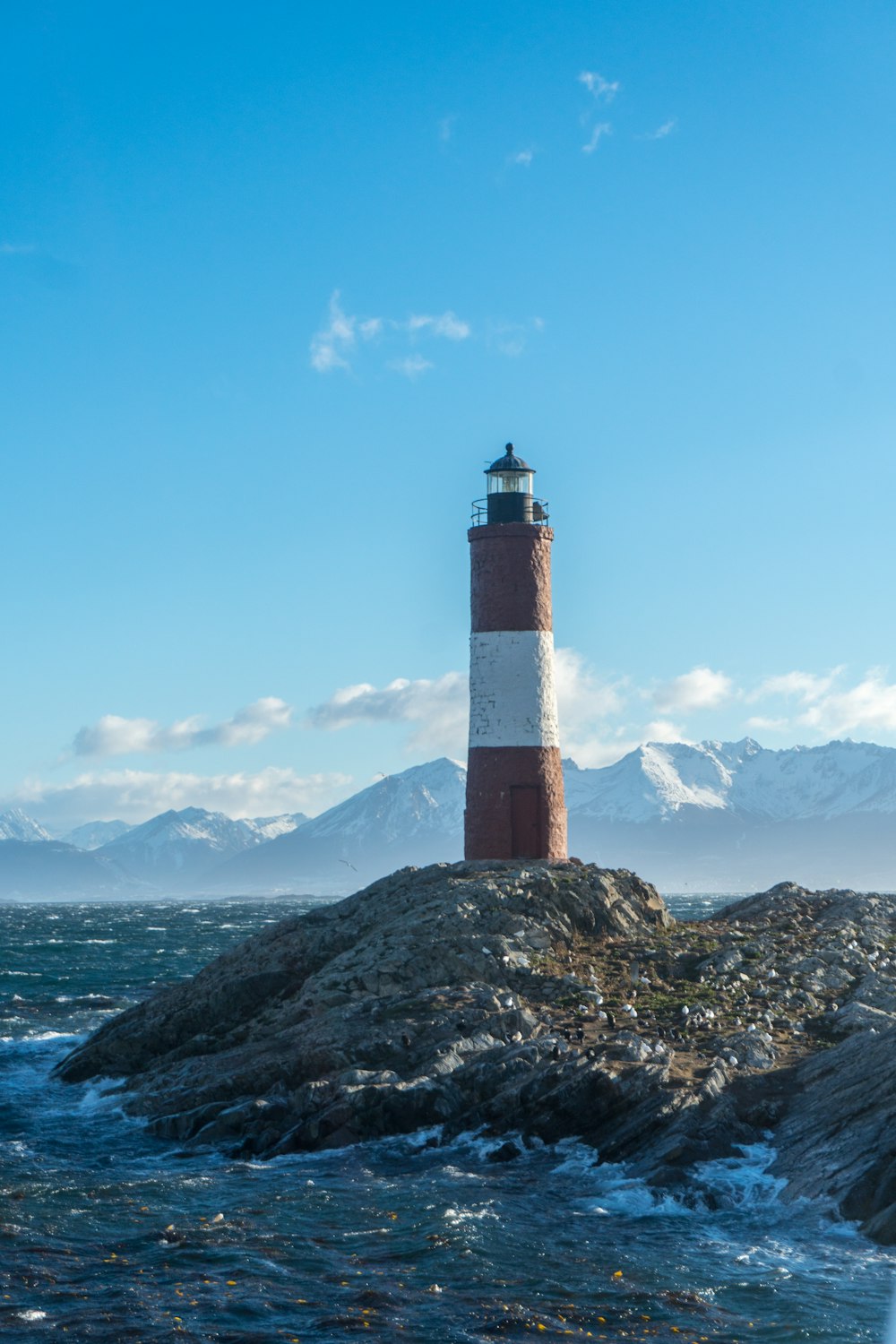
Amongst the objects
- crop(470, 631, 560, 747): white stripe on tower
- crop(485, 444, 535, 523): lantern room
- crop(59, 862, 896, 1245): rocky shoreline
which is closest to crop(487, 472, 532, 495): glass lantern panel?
crop(485, 444, 535, 523): lantern room

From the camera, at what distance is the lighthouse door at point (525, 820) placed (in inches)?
1816

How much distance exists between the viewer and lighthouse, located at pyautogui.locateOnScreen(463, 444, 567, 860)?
4616 cm

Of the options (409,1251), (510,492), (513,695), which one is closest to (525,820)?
(513,695)

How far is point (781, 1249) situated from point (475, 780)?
85.1 feet

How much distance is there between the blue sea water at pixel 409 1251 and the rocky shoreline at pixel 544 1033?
798 mm

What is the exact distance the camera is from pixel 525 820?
1818 inches

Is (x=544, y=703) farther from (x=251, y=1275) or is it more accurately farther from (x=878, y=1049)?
(x=251, y=1275)

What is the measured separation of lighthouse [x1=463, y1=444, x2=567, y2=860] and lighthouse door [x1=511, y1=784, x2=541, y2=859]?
0.03 metres

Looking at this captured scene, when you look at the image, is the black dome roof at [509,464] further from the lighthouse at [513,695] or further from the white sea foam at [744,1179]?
the white sea foam at [744,1179]

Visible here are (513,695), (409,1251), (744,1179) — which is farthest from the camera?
(513,695)

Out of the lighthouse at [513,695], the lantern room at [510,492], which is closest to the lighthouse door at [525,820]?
the lighthouse at [513,695]

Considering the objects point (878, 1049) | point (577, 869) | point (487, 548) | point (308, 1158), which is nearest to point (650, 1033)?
point (878, 1049)

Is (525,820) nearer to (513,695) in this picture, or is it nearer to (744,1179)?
(513,695)

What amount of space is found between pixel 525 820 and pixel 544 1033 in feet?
48.4
